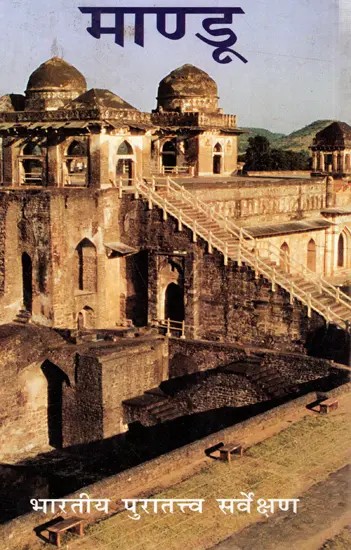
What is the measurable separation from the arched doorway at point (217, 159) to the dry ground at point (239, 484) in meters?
19.7

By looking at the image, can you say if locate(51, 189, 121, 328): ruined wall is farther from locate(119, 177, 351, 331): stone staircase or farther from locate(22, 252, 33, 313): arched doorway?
locate(22, 252, 33, 313): arched doorway

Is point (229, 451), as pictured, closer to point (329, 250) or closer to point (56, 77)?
point (329, 250)

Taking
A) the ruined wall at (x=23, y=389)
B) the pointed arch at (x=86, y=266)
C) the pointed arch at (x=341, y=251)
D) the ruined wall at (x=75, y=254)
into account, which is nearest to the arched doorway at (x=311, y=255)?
the pointed arch at (x=341, y=251)

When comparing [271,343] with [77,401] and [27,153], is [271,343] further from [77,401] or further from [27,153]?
[27,153]

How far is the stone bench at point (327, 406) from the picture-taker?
18625 mm

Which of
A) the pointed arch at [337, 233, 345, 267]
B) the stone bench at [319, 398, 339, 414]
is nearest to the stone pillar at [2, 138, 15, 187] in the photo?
the pointed arch at [337, 233, 345, 267]

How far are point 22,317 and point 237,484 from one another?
44.2 feet

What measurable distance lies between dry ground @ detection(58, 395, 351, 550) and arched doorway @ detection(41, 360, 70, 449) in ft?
28.8

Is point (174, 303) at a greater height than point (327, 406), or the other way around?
point (174, 303)

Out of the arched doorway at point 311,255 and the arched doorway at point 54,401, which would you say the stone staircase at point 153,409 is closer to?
the arched doorway at point 54,401

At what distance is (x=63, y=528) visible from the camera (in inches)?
495

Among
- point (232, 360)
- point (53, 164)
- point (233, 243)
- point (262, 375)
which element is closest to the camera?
point (262, 375)

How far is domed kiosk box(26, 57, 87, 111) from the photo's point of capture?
104 ft

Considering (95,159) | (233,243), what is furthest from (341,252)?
(95,159)
